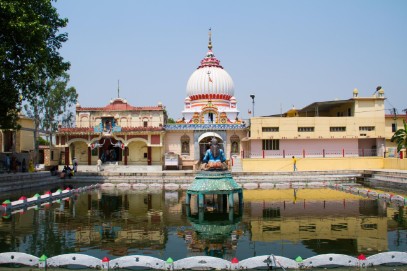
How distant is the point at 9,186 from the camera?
23516 millimetres

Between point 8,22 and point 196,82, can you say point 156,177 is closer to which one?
point 8,22

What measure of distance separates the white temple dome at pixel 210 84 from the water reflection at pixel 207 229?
2716 centimetres

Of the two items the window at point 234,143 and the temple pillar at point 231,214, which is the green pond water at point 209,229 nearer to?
the temple pillar at point 231,214

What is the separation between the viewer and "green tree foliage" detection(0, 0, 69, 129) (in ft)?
65.1

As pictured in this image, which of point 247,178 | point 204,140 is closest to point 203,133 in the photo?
point 204,140

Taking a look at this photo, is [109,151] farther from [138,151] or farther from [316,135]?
[316,135]

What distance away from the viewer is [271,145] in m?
37.4

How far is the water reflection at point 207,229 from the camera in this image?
1016 centimetres

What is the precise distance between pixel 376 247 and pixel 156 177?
71.8 ft

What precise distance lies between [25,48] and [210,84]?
26.2 meters

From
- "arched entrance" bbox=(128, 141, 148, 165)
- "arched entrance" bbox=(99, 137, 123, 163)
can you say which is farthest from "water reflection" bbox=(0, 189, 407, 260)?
"arched entrance" bbox=(128, 141, 148, 165)

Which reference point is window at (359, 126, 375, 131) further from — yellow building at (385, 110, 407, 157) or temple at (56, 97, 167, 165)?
temple at (56, 97, 167, 165)

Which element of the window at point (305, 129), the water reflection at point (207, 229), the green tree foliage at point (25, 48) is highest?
the green tree foliage at point (25, 48)

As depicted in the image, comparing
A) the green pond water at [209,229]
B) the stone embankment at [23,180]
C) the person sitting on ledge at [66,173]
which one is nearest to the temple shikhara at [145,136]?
the person sitting on ledge at [66,173]
